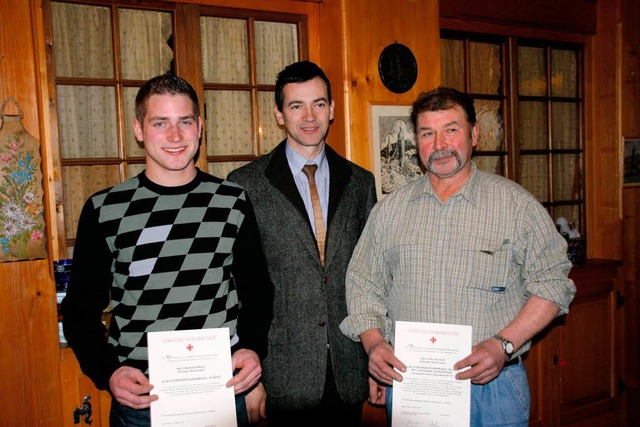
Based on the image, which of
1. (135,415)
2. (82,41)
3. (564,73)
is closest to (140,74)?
(82,41)

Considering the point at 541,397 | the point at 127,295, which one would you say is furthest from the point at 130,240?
the point at 541,397

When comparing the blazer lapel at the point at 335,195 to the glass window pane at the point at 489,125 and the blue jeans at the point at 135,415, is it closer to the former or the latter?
the blue jeans at the point at 135,415

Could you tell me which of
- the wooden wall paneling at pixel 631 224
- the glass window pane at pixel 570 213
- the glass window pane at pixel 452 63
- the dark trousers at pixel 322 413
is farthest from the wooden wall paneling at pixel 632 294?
the dark trousers at pixel 322 413

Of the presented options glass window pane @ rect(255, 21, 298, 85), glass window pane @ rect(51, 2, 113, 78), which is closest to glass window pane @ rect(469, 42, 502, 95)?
glass window pane @ rect(255, 21, 298, 85)

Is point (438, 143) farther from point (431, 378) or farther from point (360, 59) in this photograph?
point (360, 59)

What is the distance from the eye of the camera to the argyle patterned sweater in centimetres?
161

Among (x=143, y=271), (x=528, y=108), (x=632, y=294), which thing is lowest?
(x=632, y=294)

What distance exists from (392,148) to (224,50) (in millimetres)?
1045

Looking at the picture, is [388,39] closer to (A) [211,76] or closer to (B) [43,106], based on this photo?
(A) [211,76]

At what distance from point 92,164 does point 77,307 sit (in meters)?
1.13

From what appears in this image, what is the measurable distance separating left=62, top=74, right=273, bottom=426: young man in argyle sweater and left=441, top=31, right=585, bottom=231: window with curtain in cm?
240

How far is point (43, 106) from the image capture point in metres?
2.40

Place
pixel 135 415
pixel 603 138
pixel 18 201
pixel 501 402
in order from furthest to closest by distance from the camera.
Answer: pixel 603 138 < pixel 18 201 < pixel 501 402 < pixel 135 415

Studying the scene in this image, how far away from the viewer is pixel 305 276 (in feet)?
6.76
